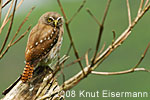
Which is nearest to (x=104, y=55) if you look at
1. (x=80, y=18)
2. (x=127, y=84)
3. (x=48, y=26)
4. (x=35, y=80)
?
(x=35, y=80)

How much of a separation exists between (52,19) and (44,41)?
1.93 feet

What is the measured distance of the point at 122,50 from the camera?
54.2 metres

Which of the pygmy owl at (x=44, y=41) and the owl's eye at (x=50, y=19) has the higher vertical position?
the owl's eye at (x=50, y=19)

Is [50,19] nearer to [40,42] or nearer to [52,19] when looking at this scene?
[52,19]

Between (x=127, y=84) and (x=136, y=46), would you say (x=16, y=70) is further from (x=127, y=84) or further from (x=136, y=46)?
(x=136, y=46)

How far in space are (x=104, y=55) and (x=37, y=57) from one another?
3.01 m

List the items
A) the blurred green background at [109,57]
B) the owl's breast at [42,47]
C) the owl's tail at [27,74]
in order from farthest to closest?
the blurred green background at [109,57] → the owl's breast at [42,47] → the owl's tail at [27,74]

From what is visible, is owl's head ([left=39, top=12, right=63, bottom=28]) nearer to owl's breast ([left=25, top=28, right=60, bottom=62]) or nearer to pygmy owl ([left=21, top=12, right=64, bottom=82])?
pygmy owl ([left=21, top=12, right=64, bottom=82])

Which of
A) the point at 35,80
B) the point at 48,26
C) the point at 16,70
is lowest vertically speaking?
the point at 16,70

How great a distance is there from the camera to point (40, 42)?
597cm

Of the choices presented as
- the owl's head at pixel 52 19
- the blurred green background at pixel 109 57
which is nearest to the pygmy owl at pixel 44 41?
the owl's head at pixel 52 19

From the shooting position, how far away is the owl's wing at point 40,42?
5.78 meters

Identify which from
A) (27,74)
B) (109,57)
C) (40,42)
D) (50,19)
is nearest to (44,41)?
(40,42)

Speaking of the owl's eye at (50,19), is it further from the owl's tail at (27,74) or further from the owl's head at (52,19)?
the owl's tail at (27,74)
